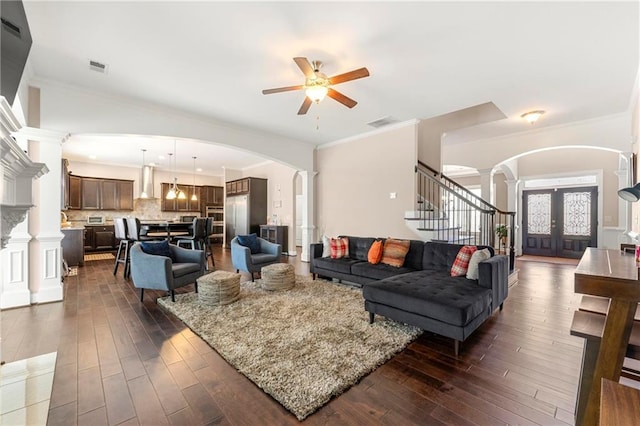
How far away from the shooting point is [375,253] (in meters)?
4.32

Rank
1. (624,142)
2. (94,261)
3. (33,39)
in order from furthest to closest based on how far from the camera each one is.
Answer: (94,261) → (624,142) → (33,39)

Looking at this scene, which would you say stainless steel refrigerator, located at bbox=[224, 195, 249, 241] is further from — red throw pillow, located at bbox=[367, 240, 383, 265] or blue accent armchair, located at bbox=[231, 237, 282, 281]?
red throw pillow, located at bbox=[367, 240, 383, 265]

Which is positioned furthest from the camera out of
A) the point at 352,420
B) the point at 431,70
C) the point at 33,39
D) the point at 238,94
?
the point at 238,94

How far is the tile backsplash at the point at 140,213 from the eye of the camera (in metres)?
8.29

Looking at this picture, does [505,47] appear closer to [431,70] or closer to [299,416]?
[431,70]

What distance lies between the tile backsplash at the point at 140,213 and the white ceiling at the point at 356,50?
21.0 ft

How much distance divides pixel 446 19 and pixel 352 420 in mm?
3183

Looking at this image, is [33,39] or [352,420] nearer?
[352,420]

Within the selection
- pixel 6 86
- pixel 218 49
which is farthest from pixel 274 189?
pixel 6 86

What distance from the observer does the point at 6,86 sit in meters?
2.02

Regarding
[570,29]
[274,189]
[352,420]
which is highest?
[570,29]

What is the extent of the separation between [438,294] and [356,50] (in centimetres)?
260

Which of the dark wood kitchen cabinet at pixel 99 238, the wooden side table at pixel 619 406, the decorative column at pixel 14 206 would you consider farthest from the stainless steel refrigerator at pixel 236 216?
the wooden side table at pixel 619 406

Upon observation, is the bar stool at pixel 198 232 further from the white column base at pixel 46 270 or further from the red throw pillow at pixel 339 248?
the red throw pillow at pixel 339 248
